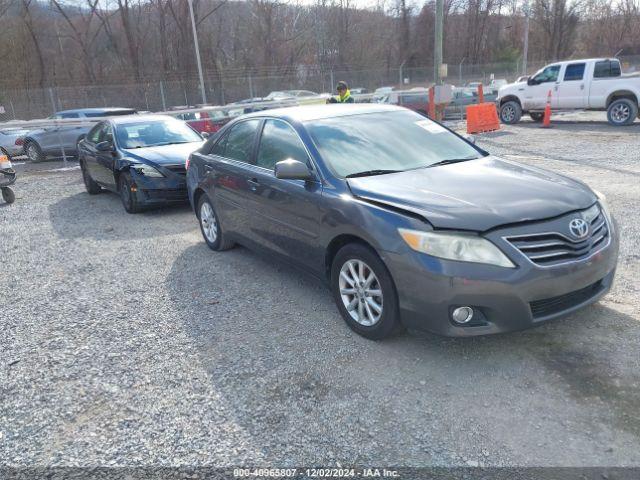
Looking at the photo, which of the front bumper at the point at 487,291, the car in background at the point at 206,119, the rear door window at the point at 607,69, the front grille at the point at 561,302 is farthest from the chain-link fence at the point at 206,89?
the front grille at the point at 561,302

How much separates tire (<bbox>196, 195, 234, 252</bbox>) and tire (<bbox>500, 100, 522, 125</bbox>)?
14695 millimetres

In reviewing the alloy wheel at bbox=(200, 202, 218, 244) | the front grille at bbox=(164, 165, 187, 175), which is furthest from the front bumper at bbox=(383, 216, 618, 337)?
the front grille at bbox=(164, 165, 187, 175)

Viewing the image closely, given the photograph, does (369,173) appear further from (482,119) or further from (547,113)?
(547,113)

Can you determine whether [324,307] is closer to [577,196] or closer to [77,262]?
[577,196]

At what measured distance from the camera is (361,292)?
3.72 metres

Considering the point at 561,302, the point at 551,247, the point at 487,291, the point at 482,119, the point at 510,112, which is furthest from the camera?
the point at 510,112

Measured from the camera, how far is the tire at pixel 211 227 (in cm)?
587

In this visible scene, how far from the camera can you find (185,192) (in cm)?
824

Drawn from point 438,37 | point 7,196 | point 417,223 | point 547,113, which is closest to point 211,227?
point 417,223

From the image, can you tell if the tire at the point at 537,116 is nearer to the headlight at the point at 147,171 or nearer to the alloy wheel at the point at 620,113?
the alloy wheel at the point at 620,113

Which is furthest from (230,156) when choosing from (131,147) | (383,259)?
(131,147)

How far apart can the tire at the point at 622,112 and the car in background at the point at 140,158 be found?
41.9ft

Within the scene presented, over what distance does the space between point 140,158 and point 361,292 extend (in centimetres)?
576

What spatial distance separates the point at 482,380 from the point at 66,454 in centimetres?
243
